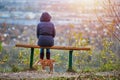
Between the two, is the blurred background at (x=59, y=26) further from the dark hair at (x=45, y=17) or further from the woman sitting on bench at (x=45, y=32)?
the dark hair at (x=45, y=17)

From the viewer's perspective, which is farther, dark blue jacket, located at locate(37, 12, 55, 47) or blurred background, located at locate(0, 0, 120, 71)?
blurred background, located at locate(0, 0, 120, 71)

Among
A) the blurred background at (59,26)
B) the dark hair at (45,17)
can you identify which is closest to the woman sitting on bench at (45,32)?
the dark hair at (45,17)

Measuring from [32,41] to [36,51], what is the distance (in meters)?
0.84

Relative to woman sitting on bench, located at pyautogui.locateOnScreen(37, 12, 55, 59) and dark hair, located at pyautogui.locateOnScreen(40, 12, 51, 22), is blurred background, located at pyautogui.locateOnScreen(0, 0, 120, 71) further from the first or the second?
dark hair, located at pyautogui.locateOnScreen(40, 12, 51, 22)

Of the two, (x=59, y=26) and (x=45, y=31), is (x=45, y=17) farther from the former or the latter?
(x=59, y=26)

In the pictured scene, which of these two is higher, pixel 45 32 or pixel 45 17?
pixel 45 17

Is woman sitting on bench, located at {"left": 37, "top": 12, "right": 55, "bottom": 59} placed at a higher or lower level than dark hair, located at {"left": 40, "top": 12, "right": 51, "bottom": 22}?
lower

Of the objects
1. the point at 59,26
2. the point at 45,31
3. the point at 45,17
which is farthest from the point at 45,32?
the point at 59,26

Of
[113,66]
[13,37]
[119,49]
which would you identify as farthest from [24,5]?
[113,66]

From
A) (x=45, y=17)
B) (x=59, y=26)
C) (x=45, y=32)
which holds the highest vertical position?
(x=45, y=17)

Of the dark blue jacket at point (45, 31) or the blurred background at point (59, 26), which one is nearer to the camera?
the dark blue jacket at point (45, 31)

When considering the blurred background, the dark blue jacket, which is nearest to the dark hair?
the dark blue jacket

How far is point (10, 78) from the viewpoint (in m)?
7.30

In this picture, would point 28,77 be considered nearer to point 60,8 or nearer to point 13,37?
point 13,37
